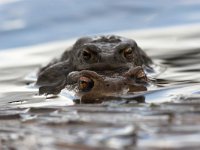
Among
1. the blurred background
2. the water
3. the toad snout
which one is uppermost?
the blurred background

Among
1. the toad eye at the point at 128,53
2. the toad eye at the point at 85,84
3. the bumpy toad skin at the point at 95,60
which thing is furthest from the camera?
the toad eye at the point at 128,53

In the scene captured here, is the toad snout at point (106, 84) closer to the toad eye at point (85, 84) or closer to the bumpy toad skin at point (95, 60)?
the toad eye at point (85, 84)

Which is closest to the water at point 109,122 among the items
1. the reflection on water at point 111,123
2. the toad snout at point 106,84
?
the reflection on water at point 111,123

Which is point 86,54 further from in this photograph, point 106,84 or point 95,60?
point 106,84

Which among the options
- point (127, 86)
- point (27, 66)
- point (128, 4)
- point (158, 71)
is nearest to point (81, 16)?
point (128, 4)

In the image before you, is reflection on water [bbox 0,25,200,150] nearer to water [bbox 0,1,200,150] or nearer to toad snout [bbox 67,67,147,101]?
water [bbox 0,1,200,150]

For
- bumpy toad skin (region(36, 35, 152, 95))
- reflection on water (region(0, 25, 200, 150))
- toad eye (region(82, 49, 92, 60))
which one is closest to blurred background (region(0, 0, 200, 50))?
bumpy toad skin (region(36, 35, 152, 95))

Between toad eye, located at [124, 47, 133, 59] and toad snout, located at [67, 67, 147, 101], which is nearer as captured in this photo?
toad snout, located at [67, 67, 147, 101]
